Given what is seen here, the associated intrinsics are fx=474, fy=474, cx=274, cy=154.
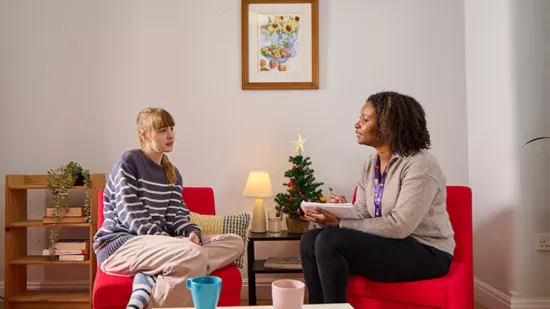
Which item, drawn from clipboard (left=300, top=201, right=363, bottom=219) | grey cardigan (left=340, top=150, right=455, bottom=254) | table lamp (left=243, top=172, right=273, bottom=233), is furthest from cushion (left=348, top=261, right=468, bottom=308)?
table lamp (left=243, top=172, right=273, bottom=233)

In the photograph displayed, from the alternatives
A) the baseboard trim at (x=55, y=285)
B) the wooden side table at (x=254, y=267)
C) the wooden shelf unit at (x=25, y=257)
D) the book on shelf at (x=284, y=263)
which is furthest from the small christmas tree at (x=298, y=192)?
the baseboard trim at (x=55, y=285)

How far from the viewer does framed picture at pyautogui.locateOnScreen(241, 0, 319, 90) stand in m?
2.97

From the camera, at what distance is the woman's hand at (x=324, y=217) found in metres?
1.87

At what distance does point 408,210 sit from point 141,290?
40.3 inches

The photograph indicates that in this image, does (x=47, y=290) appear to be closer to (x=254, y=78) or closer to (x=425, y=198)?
(x=254, y=78)

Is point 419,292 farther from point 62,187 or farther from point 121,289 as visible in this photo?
point 62,187

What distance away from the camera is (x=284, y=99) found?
117 inches

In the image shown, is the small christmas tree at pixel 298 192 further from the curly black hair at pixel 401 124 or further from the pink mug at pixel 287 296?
the pink mug at pixel 287 296

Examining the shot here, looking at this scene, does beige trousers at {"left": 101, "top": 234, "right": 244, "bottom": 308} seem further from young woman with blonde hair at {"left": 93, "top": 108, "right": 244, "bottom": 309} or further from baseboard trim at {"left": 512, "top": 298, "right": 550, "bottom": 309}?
baseboard trim at {"left": 512, "top": 298, "right": 550, "bottom": 309}

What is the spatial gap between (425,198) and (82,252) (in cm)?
189

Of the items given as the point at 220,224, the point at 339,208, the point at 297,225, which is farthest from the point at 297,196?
the point at 339,208

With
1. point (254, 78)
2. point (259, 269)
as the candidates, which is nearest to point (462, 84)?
point (254, 78)

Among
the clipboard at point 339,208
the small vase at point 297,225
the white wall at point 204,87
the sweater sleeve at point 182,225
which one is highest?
the white wall at point 204,87

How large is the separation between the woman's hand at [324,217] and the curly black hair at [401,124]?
38 cm
